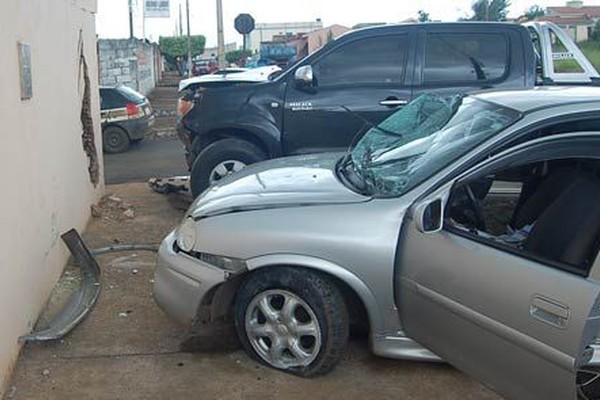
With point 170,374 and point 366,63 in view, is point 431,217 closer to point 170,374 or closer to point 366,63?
point 170,374

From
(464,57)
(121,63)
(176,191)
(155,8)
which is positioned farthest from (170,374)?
(155,8)

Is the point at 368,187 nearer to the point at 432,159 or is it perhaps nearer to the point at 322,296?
the point at 432,159

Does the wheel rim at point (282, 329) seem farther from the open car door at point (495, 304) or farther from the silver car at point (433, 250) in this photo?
the open car door at point (495, 304)

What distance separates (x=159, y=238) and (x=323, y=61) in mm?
2481

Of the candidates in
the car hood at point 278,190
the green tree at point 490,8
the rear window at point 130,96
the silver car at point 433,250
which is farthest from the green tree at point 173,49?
the silver car at point 433,250

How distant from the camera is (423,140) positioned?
429 centimetres

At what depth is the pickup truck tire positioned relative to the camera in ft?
25.3

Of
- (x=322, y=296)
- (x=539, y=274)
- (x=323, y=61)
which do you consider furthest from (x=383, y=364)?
(x=323, y=61)

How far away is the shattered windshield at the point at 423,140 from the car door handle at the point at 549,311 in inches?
41.7

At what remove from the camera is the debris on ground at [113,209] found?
812 cm

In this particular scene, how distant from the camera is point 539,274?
9.71 ft

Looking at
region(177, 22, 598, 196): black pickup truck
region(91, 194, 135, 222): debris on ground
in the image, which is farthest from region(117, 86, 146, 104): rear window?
region(177, 22, 598, 196): black pickup truck

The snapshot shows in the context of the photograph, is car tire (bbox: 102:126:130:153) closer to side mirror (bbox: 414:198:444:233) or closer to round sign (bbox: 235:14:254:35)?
round sign (bbox: 235:14:254:35)

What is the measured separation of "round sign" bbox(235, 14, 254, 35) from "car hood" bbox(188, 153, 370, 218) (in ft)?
57.2
